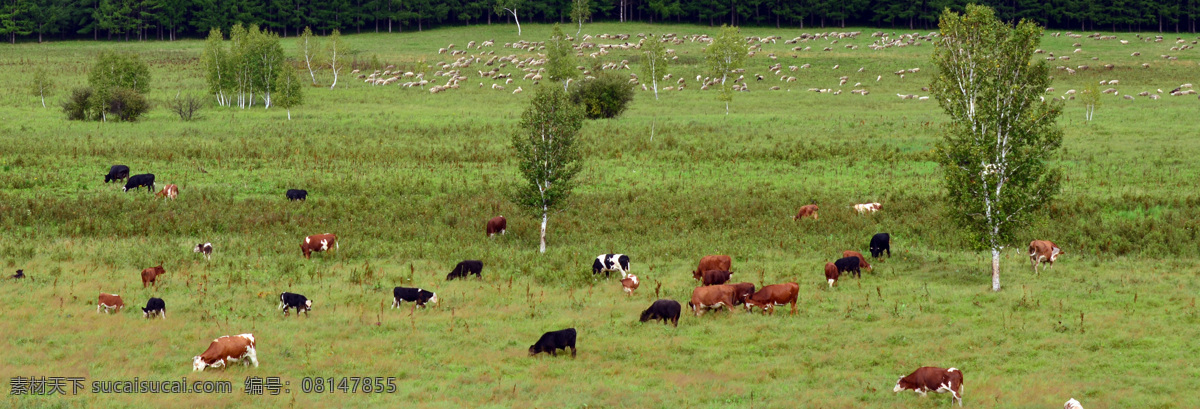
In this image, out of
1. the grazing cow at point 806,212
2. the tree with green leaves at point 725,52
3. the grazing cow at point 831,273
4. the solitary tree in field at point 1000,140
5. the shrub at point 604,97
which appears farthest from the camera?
the tree with green leaves at point 725,52

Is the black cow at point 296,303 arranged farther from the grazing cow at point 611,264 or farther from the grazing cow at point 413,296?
the grazing cow at point 611,264

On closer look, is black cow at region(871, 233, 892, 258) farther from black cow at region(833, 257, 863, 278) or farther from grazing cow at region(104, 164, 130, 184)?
grazing cow at region(104, 164, 130, 184)

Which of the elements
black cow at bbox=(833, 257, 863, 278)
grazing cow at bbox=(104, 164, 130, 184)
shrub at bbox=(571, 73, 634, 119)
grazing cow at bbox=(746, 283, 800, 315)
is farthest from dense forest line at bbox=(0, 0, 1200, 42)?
grazing cow at bbox=(746, 283, 800, 315)

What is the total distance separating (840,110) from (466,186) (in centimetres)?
3506

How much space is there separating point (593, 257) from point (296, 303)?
971 centimetres

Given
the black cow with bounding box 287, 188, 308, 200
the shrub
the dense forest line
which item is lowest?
the black cow with bounding box 287, 188, 308, 200

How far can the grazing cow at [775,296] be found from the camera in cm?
2016

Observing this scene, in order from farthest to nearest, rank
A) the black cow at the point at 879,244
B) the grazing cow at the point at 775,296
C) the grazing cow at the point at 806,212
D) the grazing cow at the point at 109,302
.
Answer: the grazing cow at the point at 806,212 → the black cow at the point at 879,244 → the grazing cow at the point at 775,296 → the grazing cow at the point at 109,302

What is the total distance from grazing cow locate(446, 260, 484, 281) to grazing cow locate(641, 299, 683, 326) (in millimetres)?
6264

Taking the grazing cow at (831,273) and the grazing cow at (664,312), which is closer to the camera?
the grazing cow at (664,312)

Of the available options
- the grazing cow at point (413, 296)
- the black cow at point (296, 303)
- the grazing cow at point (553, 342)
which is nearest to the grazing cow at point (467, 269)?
the grazing cow at point (413, 296)

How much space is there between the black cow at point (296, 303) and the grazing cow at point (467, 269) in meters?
4.80

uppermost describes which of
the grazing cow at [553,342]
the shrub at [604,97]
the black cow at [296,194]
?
the shrub at [604,97]

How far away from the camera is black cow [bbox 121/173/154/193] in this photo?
1364 inches
